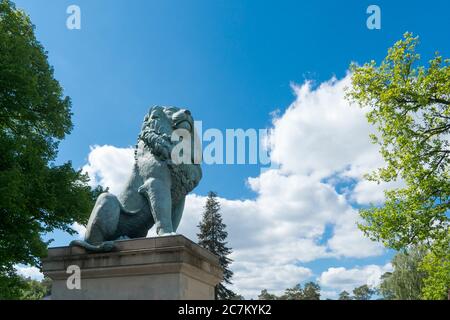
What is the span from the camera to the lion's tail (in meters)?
6.76

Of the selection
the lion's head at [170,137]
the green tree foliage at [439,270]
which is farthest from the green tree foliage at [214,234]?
the lion's head at [170,137]

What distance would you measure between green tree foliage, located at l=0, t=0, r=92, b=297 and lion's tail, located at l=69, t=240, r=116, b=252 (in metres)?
7.99

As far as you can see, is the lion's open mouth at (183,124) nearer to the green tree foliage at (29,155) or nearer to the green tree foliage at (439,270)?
the green tree foliage at (29,155)

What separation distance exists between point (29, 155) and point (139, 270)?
10862 mm

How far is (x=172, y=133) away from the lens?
Result: 25.5 ft

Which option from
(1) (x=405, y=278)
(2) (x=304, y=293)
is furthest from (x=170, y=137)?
(2) (x=304, y=293)

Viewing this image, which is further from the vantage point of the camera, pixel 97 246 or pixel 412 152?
pixel 412 152

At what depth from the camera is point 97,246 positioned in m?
6.90

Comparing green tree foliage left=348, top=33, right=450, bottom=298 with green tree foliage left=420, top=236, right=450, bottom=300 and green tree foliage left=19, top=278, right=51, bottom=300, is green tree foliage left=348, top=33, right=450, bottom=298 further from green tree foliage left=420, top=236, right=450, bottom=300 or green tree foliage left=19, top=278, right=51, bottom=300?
green tree foliage left=19, top=278, right=51, bottom=300

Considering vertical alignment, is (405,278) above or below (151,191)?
above

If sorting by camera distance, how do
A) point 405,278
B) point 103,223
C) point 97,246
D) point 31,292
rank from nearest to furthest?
point 97,246 < point 103,223 < point 31,292 < point 405,278

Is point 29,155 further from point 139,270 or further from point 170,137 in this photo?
point 139,270
